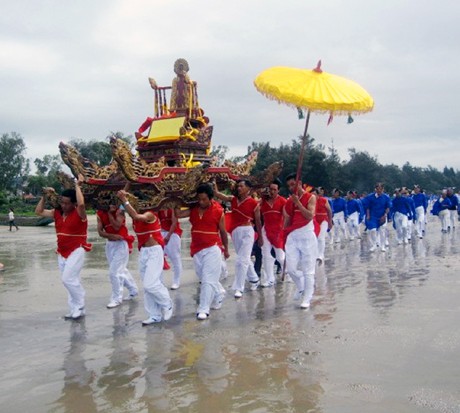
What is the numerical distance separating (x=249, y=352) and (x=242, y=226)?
3487mm

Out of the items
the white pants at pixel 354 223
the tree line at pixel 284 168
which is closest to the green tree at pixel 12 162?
the tree line at pixel 284 168

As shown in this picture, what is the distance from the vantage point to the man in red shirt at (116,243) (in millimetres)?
7523

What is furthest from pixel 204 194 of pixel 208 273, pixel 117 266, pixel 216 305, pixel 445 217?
pixel 445 217

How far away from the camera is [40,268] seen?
1212cm

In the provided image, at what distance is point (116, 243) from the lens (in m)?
7.88

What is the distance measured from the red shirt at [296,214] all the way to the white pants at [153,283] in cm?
193

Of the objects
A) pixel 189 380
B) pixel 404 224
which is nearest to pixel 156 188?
pixel 189 380

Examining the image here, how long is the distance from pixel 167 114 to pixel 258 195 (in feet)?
9.70

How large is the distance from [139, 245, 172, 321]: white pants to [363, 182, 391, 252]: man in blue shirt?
26.7ft

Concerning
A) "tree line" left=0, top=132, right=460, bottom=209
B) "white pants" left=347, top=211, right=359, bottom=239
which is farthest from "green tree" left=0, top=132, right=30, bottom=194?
"white pants" left=347, top=211, right=359, bottom=239

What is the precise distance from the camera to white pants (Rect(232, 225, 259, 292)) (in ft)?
27.0

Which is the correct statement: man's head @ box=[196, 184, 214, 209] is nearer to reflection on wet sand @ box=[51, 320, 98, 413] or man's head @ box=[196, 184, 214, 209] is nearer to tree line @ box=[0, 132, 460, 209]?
reflection on wet sand @ box=[51, 320, 98, 413]

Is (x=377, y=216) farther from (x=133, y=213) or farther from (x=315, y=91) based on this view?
(x=133, y=213)

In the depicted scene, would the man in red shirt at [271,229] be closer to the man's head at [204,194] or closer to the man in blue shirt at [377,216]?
the man's head at [204,194]
